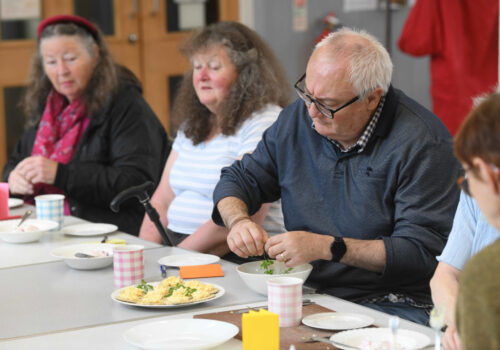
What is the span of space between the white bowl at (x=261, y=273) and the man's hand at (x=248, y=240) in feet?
0.22

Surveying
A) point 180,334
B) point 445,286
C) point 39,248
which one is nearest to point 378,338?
point 445,286

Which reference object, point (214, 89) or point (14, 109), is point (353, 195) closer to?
point (214, 89)

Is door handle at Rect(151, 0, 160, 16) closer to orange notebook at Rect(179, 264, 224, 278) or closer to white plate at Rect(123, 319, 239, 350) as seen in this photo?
orange notebook at Rect(179, 264, 224, 278)

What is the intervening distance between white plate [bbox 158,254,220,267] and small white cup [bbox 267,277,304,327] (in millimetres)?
528

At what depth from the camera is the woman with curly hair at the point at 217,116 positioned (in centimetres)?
259

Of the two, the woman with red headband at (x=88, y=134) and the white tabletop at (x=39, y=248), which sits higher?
the woman with red headband at (x=88, y=134)

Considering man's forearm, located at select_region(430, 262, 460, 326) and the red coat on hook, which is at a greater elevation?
the red coat on hook

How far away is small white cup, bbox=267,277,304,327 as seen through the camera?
4.81 ft

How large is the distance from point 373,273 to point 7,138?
3623mm

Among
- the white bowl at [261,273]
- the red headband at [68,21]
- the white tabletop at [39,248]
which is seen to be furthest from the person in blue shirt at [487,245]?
the red headband at [68,21]

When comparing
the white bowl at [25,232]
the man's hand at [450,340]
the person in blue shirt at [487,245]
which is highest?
the person in blue shirt at [487,245]

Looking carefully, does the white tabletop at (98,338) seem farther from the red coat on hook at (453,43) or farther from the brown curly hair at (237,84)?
the red coat on hook at (453,43)

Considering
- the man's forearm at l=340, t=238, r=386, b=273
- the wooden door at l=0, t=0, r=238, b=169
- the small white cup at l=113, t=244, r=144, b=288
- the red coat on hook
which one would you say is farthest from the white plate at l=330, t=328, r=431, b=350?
the wooden door at l=0, t=0, r=238, b=169

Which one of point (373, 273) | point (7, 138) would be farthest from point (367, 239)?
point (7, 138)
